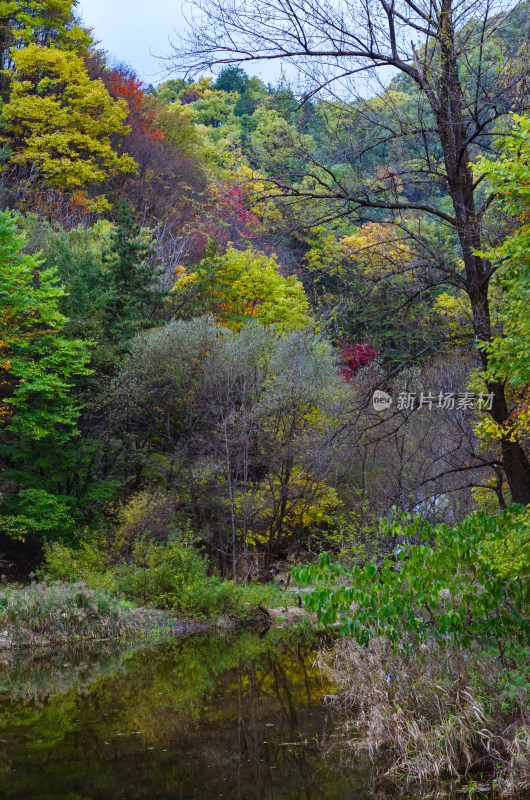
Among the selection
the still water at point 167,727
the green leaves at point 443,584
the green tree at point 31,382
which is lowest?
the still water at point 167,727

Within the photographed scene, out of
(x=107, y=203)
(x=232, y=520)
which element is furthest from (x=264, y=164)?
(x=107, y=203)

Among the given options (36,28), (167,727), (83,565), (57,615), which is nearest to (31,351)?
(83,565)

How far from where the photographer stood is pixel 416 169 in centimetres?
802

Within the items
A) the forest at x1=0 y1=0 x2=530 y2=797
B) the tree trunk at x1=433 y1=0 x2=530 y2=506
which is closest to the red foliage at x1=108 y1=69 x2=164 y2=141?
the forest at x1=0 y1=0 x2=530 y2=797

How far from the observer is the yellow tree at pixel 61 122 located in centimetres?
2641

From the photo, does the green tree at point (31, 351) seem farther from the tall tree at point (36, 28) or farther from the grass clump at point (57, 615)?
the tall tree at point (36, 28)

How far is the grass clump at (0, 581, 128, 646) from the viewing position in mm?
13422

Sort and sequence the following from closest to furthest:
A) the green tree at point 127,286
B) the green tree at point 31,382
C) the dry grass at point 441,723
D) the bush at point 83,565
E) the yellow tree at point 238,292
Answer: the dry grass at point 441,723
the bush at point 83,565
the green tree at point 31,382
the green tree at point 127,286
the yellow tree at point 238,292

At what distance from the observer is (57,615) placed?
13.8 meters

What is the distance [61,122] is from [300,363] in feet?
47.0

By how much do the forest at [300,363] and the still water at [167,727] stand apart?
718 mm

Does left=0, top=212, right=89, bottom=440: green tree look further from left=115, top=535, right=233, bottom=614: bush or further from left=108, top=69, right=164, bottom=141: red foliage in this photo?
left=108, top=69, right=164, bottom=141: red foliage

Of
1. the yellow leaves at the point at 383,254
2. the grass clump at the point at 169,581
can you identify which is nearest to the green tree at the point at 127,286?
the grass clump at the point at 169,581

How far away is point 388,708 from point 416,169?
573cm
